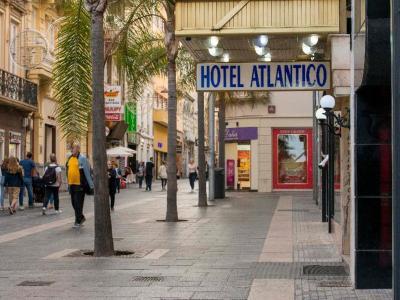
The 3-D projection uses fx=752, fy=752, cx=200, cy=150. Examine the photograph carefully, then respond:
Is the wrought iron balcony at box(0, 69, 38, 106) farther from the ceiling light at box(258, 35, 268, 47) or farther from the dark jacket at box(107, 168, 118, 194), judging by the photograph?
the ceiling light at box(258, 35, 268, 47)

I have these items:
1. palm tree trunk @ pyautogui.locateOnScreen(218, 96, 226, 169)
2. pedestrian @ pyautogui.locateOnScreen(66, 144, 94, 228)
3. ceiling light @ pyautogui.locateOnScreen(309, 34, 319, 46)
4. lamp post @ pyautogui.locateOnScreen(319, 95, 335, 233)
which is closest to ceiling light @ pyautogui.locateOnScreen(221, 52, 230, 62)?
ceiling light @ pyautogui.locateOnScreen(309, 34, 319, 46)

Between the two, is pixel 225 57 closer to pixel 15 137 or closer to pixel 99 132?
pixel 99 132

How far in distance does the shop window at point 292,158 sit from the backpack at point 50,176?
17.9 m

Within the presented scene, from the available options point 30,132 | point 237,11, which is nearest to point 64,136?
point 237,11

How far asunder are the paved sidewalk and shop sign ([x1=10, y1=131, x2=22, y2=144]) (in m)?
15.1

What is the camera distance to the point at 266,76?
38.1 feet

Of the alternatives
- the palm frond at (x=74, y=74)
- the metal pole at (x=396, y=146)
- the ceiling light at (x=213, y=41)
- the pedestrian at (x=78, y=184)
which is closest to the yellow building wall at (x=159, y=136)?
the pedestrian at (x=78, y=184)

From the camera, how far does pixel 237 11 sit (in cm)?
1020

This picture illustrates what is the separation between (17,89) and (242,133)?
431 inches

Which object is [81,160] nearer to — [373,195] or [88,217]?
[88,217]

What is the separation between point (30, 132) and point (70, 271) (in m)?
26.3

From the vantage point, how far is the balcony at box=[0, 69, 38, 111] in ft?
99.8

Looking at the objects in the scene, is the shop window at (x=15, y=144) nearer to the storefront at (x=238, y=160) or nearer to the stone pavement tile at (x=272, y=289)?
the storefront at (x=238, y=160)

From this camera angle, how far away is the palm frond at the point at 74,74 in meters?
11.8
